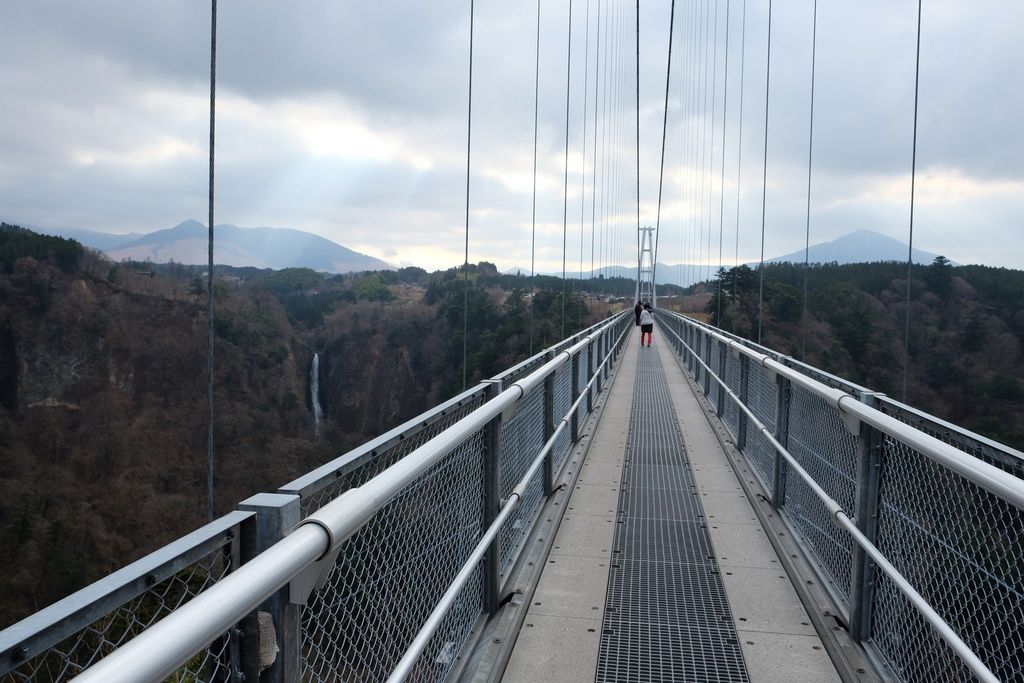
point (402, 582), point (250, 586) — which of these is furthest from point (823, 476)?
point (250, 586)

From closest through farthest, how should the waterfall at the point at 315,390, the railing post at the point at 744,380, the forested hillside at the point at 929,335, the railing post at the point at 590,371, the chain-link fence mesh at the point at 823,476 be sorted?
the chain-link fence mesh at the point at 823,476 → the railing post at the point at 744,380 → the railing post at the point at 590,371 → the forested hillside at the point at 929,335 → the waterfall at the point at 315,390

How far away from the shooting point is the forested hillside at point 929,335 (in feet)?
41.7

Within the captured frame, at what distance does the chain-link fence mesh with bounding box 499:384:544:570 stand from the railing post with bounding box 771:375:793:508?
132 centimetres

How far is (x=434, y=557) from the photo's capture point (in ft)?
7.58

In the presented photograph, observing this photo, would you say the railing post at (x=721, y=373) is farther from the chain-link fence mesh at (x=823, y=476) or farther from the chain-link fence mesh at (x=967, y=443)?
the chain-link fence mesh at (x=967, y=443)

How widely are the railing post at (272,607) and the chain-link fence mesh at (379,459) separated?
0.48 feet

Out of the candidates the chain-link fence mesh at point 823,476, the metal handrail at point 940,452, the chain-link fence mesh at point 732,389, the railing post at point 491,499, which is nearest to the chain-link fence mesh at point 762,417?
the chain-link fence mesh at point 823,476

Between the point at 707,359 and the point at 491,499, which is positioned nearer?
the point at 491,499

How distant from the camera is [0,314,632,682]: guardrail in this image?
85 centimetres

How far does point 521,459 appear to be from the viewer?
3.85m

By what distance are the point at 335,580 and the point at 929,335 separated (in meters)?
15.3

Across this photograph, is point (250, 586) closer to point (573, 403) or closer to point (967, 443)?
point (967, 443)

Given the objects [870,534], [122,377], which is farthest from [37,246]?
[870,534]

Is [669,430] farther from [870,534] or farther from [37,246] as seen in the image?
[37,246]
